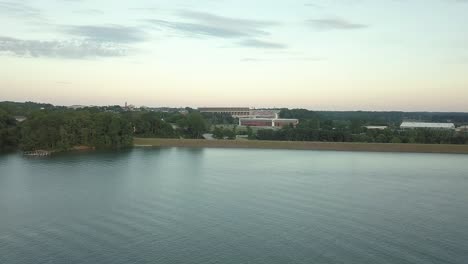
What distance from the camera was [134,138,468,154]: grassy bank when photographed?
70.3 ft

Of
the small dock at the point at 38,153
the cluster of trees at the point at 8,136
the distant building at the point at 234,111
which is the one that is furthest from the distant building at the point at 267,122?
the small dock at the point at 38,153

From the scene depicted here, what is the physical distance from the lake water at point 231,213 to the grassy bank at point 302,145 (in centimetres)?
543

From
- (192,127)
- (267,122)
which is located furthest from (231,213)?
(267,122)

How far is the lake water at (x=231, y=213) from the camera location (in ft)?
23.4

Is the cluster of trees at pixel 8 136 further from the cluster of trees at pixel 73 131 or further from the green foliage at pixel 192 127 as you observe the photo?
the green foliage at pixel 192 127

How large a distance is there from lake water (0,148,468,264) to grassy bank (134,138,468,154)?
543 cm

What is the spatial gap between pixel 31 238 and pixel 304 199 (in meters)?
5.46

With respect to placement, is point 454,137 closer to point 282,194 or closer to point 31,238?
point 282,194

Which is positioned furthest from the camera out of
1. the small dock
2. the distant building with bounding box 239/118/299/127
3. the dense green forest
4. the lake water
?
the distant building with bounding box 239/118/299/127

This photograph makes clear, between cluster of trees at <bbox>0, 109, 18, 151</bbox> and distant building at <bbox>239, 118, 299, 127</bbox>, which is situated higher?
distant building at <bbox>239, 118, 299, 127</bbox>

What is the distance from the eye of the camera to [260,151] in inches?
841

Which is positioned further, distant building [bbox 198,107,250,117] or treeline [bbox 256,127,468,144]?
distant building [bbox 198,107,250,117]

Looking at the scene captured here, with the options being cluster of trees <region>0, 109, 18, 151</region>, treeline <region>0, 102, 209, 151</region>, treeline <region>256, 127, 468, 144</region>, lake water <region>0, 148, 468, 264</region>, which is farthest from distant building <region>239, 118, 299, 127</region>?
lake water <region>0, 148, 468, 264</region>

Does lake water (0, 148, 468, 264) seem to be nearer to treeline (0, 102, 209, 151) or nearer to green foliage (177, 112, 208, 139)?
treeline (0, 102, 209, 151)
